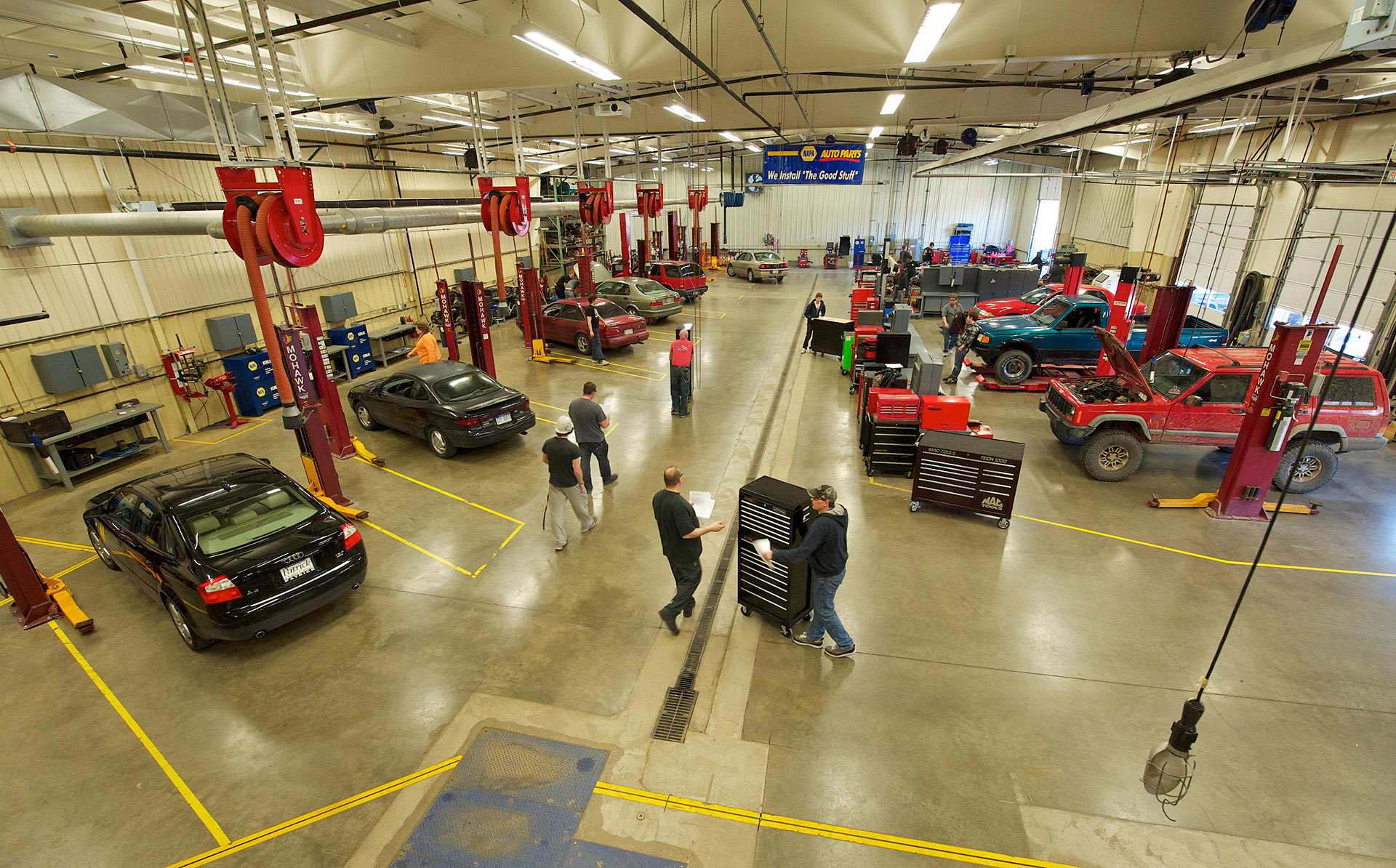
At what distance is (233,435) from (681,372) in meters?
8.60

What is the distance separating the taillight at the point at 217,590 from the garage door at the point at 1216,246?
2034 centimetres

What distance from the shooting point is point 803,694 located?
4773mm

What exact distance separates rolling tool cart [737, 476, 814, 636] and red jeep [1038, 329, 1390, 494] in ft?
18.1

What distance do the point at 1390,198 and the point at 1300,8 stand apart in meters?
7.52

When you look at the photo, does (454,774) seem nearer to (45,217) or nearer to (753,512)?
(753,512)

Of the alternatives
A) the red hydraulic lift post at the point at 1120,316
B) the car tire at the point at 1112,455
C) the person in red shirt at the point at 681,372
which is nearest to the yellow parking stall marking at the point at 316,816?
the person in red shirt at the point at 681,372

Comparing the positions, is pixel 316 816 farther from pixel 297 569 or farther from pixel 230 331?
pixel 230 331

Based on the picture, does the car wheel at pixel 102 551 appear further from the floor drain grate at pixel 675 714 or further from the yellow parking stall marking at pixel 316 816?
the floor drain grate at pixel 675 714

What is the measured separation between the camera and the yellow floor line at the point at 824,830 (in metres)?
3.55

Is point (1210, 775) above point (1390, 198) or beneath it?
beneath

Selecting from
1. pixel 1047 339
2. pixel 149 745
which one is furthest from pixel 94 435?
pixel 1047 339

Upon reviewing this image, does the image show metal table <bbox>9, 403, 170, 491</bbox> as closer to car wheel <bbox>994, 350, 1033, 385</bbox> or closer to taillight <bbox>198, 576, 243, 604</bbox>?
taillight <bbox>198, 576, 243, 604</bbox>

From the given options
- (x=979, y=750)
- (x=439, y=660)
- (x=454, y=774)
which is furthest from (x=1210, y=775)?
(x=439, y=660)

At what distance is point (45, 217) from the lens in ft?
27.5
